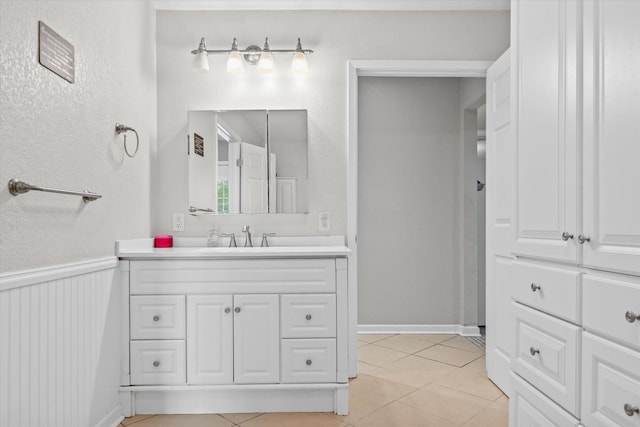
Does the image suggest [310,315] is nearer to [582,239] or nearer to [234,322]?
[234,322]

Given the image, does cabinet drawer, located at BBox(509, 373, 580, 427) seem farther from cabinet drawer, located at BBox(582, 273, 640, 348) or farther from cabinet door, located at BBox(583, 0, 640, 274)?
cabinet door, located at BBox(583, 0, 640, 274)

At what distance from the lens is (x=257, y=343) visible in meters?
2.23

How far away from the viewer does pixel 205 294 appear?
7.38ft

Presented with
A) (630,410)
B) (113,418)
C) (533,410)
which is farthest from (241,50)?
(630,410)

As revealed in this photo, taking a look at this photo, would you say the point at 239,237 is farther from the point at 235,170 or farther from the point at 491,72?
the point at 491,72

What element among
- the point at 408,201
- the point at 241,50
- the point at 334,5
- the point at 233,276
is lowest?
the point at 233,276

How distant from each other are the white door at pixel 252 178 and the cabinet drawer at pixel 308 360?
93cm

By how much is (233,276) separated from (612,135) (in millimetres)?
1740

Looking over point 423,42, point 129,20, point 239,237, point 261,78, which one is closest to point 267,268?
point 239,237

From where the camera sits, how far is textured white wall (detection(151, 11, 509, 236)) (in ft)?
9.16

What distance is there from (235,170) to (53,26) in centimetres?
129

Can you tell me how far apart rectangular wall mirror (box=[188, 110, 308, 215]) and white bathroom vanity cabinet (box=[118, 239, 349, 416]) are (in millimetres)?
614

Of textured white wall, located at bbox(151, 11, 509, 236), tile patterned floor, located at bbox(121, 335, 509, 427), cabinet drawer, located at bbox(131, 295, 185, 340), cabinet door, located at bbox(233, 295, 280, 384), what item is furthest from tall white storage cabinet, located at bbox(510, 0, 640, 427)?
cabinet drawer, located at bbox(131, 295, 185, 340)

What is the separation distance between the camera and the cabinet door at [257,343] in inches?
88.0
